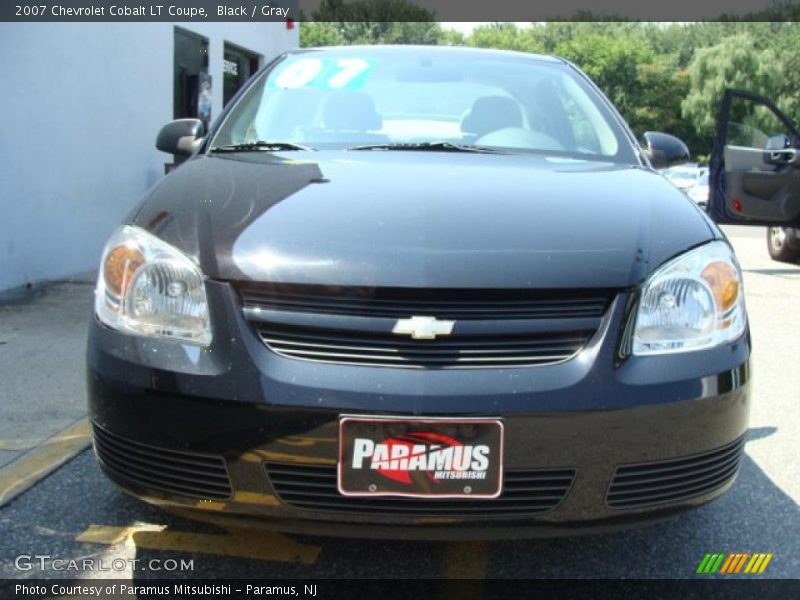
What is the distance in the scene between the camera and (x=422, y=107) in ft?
10.9

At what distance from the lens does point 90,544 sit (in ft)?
8.22

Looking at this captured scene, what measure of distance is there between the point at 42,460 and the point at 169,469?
1387 millimetres

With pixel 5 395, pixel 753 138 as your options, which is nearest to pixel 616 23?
pixel 753 138

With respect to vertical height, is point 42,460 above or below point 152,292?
below

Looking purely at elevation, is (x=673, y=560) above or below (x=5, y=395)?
above

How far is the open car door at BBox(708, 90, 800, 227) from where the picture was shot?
316 inches

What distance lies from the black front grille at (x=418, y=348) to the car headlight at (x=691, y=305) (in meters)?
0.19

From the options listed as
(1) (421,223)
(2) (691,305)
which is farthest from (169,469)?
(2) (691,305)

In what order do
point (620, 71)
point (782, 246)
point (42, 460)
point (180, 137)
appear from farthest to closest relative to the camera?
point (620, 71) < point (782, 246) < point (180, 137) < point (42, 460)

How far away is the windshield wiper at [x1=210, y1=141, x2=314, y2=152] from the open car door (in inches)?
235

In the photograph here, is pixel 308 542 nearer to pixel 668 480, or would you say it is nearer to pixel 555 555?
pixel 555 555

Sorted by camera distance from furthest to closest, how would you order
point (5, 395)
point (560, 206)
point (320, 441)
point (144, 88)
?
point (144, 88) → point (5, 395) → point (560, 206) → point (320, 441)

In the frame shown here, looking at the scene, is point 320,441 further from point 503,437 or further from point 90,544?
point 90,544

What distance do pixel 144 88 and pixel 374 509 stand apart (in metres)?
7.03
